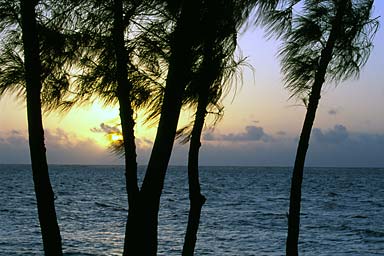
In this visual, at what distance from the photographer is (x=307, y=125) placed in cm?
848

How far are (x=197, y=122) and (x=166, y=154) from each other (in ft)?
6.39

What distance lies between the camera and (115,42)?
22.9 ft

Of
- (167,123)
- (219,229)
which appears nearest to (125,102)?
(167,123)

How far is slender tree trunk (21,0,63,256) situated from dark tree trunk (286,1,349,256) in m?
3.44

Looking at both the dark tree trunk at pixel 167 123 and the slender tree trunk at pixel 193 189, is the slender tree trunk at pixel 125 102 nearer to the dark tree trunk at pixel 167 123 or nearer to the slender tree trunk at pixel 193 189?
the dark tree trunk at pixel 167 123

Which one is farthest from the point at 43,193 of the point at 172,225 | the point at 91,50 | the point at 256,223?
the point at 256,223

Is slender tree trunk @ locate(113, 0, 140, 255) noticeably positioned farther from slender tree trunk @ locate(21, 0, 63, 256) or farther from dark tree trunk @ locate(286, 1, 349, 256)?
dark tree trunk @ locate(286, 1, 349, 256)

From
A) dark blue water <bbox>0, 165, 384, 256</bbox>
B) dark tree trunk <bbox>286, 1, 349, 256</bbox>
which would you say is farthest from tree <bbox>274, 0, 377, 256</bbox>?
dark blue water <bbox>0, 165, 384, 256</bbox>

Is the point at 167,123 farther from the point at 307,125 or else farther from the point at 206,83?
the point at 307,125

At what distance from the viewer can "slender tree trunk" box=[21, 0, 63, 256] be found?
6488 mm

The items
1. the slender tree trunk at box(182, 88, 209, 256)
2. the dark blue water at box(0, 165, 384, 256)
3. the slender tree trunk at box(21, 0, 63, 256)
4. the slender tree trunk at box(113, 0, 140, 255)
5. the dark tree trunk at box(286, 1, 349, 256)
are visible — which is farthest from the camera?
the dark blue water at box(0, 165, 384, 256)

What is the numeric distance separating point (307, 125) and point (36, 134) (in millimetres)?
3809

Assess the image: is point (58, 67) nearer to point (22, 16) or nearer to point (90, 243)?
point (22, 16)

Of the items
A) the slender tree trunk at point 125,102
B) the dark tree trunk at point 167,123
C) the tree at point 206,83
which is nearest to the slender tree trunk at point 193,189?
the tree at point 206,83
